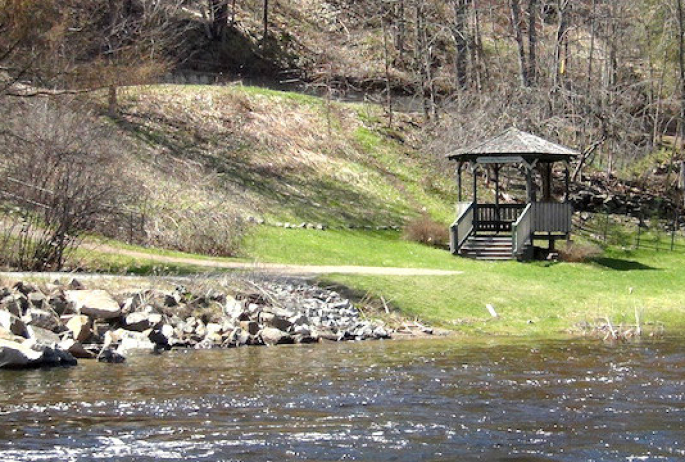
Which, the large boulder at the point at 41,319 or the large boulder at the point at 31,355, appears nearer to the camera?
the large boulder at the point at 31,355

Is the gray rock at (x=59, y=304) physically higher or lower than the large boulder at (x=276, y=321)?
higher

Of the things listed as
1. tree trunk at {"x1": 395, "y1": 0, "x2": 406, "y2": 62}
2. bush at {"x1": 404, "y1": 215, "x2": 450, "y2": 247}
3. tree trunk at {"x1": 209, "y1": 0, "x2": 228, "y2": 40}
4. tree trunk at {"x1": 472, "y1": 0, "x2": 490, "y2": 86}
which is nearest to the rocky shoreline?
bush at {"x1": 404, "y1": 215, "x2": 450, "y2": 247}

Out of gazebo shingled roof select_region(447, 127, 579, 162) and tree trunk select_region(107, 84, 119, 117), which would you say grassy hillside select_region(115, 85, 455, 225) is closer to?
tree trunk select_region(107, 84, 119, 117)

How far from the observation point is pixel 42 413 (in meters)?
12.7

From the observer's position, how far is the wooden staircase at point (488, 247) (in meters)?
35.4

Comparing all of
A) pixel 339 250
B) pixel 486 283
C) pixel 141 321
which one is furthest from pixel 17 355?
pixel 339 250

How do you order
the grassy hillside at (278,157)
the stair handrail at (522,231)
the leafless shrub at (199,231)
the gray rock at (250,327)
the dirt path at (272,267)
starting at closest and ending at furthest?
the gray rock at (250,327)
the dirt path at (272,267)
the leafless shrub at (199,231)
the stair handrail at (522,231)
the grassy hillside at (278,157)

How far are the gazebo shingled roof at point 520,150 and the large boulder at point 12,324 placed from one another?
2158 centimetres

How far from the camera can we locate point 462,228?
36375 millimetres

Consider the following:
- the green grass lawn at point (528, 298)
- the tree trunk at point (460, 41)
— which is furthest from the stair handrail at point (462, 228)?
the tree trunk at point (460, 41)

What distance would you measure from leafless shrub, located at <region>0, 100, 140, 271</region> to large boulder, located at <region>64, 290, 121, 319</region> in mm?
3991

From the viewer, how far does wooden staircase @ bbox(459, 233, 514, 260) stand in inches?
1394

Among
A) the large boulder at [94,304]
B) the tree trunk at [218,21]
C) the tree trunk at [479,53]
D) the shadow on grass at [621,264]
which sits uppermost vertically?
the tree trunk at [218,21]

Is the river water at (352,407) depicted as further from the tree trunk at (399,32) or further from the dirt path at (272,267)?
the tree trunk at (399,32)
